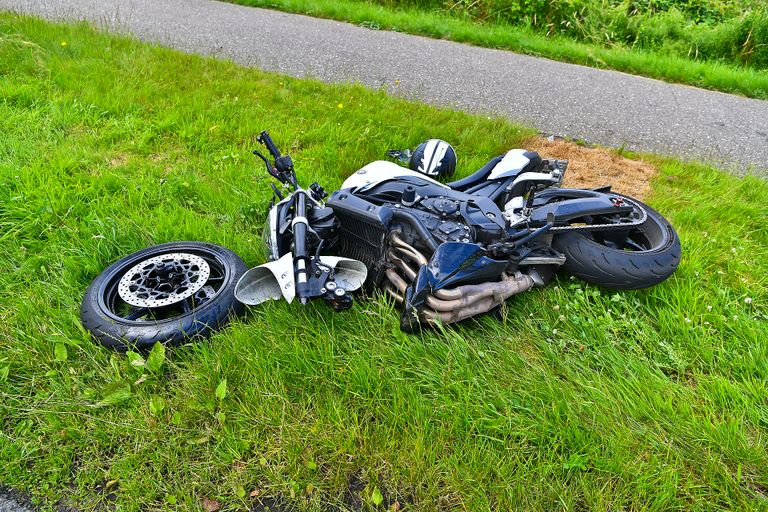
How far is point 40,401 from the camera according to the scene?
230cm

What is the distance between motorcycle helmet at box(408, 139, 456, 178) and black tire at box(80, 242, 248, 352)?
172 centimetres

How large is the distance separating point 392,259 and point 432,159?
152cm

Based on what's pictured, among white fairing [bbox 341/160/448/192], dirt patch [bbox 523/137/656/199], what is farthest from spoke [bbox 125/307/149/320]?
dirt patch [bbox 523/137/656/199]

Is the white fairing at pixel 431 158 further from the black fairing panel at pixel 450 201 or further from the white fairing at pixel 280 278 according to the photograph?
the white fairing at pixel 280 278

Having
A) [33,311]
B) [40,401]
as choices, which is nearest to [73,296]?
[33,311]

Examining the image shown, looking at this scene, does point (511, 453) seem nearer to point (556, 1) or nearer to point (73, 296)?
point (73, 296)

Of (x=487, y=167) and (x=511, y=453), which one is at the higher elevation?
(x=487, y=167)

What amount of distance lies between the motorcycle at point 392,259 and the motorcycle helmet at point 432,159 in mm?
863

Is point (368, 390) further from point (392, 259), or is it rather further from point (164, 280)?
point (164, 280)

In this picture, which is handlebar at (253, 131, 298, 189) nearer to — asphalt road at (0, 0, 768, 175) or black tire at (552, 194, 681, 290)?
black tire at (552, 194, 681, 290)

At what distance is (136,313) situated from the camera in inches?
103

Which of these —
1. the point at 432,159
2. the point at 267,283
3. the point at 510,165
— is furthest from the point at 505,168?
the point at 267,283

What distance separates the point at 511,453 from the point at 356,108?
3876 millimetres

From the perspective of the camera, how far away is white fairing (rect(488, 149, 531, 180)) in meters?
3.44
